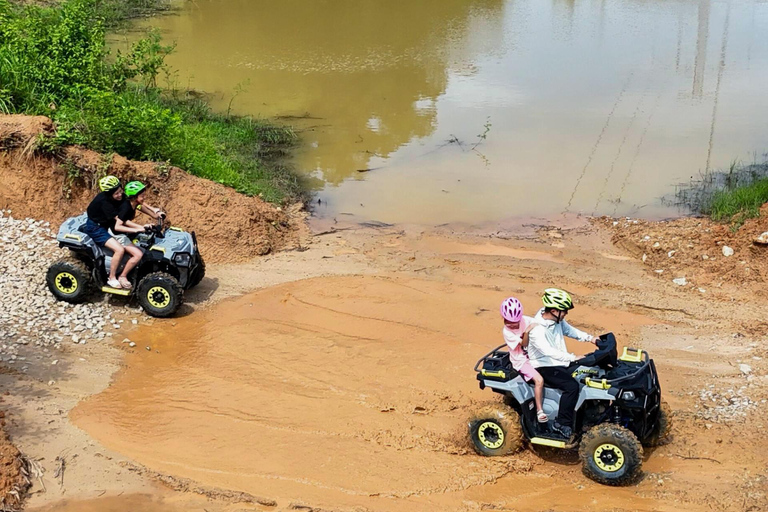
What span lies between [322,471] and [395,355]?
7.41ft

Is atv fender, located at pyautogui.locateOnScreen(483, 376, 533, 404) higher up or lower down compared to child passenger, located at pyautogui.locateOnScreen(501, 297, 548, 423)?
lower down

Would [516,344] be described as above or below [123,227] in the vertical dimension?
below

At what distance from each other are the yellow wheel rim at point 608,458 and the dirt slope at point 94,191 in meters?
6.32

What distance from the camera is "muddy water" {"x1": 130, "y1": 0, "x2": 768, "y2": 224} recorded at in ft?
A: 48.2

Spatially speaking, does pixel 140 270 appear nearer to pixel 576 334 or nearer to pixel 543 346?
pixel 543 346

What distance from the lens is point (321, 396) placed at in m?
8.09

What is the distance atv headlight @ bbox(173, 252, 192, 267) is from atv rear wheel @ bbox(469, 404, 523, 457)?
14.0ft

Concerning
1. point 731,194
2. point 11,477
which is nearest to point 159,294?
point 11,477

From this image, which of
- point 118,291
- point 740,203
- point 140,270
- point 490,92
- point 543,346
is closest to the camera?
Answer: point 543,346

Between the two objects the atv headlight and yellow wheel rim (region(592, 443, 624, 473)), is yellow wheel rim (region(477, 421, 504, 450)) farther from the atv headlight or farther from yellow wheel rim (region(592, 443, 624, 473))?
the atv headlight

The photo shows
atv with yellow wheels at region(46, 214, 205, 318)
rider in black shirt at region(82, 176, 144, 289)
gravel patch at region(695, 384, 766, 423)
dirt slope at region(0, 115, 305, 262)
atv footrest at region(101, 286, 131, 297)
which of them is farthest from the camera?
dirt slope at region(0, 115, 305, 262)

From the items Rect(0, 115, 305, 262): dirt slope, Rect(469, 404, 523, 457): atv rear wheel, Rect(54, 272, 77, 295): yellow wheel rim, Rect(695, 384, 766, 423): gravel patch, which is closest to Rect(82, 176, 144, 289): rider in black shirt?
Rect(54, 272, 77, 295): yellow wheel rim

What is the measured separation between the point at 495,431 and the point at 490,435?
2.4 inches

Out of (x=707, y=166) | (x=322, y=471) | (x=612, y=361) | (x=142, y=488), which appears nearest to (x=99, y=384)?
(x=142, y=488)
